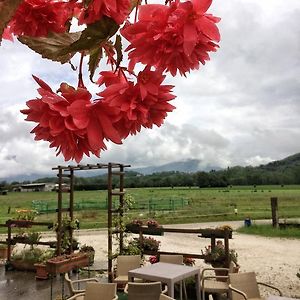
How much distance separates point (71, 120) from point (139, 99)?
0.08 meters

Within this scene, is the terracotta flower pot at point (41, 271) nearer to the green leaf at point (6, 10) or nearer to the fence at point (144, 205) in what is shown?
the green leaf at point (6, 10)

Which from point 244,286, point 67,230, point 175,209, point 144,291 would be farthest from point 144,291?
point 175,209

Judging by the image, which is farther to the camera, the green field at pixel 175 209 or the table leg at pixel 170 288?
the green field at pixel 175 209

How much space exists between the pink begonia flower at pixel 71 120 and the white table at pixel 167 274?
511cm

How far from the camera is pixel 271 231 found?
1977 centimetres

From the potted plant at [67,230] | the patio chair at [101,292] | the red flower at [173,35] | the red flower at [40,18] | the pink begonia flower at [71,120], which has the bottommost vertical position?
the patio chair at [101,292]

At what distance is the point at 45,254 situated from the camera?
31.1ft

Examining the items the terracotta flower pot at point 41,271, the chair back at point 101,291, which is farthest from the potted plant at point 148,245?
the chair back at point 101,291

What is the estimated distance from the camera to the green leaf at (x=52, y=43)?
1.45 feet

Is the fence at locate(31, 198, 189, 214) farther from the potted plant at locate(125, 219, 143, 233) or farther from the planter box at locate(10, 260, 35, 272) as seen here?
the potted plant at locate(125, 219, 143, 233)

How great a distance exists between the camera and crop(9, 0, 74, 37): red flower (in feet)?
1.59

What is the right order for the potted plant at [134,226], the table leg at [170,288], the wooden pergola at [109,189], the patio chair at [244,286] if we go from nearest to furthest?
the patio chair at [244,286] → the table leg at [170,288] → the wooden pergola at [109,189] → the potted plant at [134,226]

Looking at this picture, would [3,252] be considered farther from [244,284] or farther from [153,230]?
[244,284]

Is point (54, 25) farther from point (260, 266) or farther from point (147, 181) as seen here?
point (147, 181)
